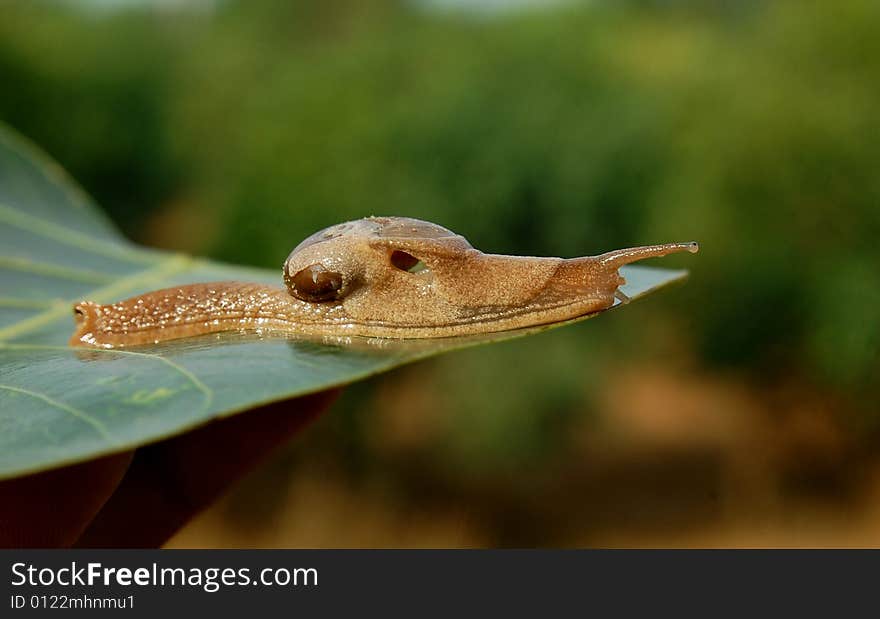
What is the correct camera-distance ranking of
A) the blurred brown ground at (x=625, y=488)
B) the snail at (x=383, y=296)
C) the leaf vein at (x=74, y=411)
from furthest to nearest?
the blurred brown ground at (x=625, y=488)
the snail at (x=383, y=296)
the leaf vein at (x=74, y=411)

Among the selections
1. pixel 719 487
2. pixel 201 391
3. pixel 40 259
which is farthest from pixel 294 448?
pixel 201 391

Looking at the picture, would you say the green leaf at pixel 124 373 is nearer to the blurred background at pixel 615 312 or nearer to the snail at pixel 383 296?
the snail at pixel 383 296

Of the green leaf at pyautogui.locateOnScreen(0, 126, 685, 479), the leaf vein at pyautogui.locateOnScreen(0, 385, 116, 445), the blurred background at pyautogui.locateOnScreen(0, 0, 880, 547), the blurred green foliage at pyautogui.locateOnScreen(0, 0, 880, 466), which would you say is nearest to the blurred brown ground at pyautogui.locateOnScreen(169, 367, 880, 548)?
the blurred background at pyautogui.locateOnScreen(0, 0, 880, 547)

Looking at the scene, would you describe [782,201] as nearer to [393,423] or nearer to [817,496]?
[817,496]

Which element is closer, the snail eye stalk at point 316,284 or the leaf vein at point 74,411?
the leaf vein at point 74,411

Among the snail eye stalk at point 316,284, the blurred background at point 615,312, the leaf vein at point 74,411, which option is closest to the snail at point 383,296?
the snail eye stalk at point 316,284
